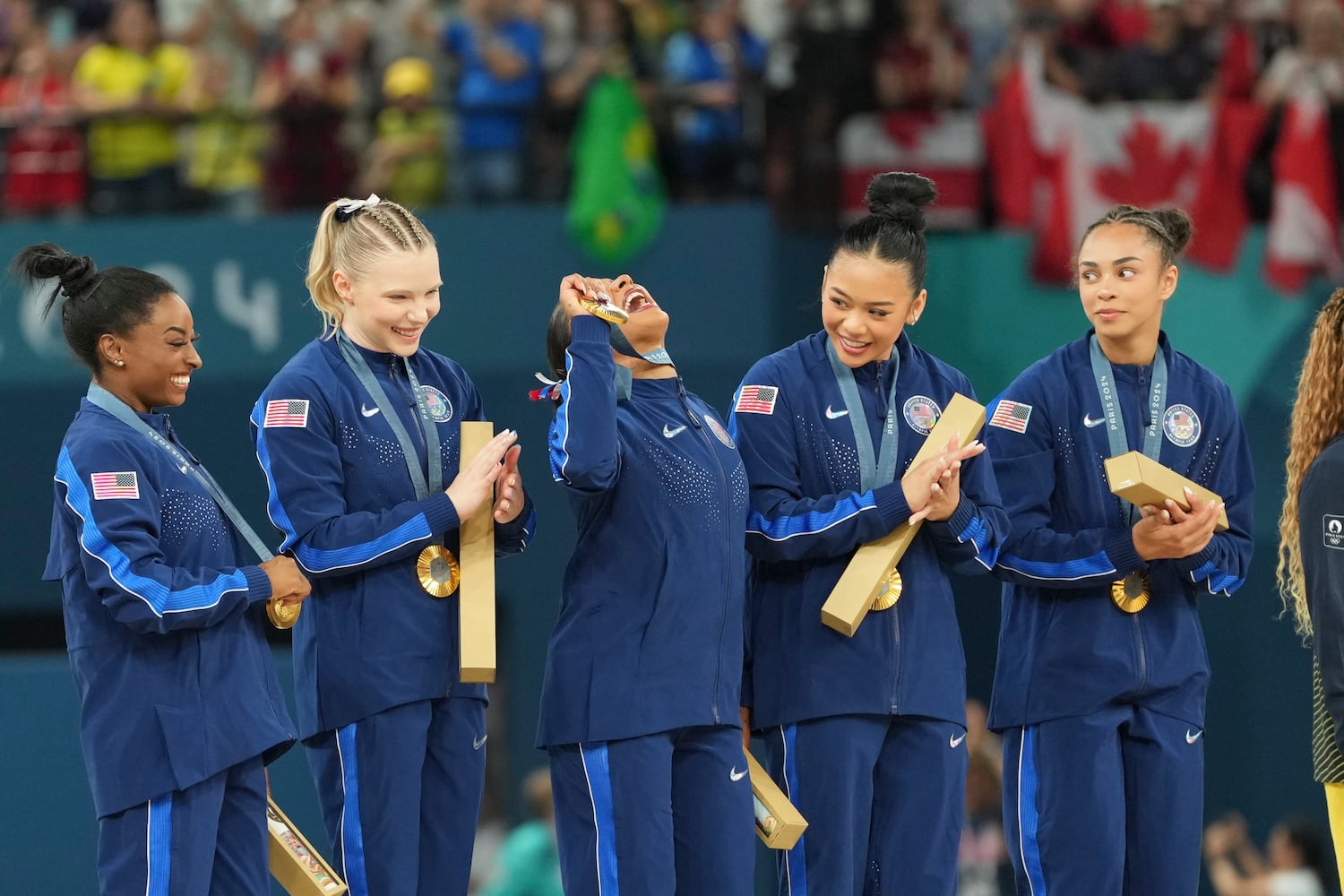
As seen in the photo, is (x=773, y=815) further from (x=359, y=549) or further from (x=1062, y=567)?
(x=359, y=549)

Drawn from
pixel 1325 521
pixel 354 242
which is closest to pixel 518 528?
pixel 354 242

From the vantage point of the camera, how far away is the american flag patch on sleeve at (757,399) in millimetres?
5148

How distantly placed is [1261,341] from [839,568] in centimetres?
558

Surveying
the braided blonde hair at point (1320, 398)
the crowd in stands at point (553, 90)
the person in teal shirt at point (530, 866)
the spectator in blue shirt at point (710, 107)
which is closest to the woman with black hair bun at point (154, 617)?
the braided blonde hair at point (1320, 398)

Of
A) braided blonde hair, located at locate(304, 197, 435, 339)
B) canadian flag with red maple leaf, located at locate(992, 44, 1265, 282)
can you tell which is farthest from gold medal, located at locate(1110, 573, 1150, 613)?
canadian flag with red maple leaf, located at locate(992, 44, 1265, 282)

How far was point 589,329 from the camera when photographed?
4.73 meters

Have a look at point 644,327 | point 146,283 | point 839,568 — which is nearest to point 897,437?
point 839,568

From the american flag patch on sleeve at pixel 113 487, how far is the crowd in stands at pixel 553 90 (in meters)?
5.47

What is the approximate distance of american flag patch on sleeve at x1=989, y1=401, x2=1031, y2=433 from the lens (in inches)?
212

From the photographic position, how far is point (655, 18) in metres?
10.3

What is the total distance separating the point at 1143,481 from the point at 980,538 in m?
0.43

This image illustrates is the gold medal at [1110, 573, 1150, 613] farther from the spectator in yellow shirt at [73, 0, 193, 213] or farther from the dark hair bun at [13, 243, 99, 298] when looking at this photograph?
the spectator in yellow shirt at [73, 0, 193, 213]

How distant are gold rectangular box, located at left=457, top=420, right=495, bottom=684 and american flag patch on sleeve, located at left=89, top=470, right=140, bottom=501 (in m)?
0.80

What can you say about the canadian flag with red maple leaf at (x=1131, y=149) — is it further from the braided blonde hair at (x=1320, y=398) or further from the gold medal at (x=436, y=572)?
the gold medal at (x=436, y=572)
